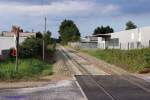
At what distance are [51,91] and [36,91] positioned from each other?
27.7 inches

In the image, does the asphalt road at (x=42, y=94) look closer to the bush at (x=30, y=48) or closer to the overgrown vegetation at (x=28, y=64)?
the overgrown vegetation at (x=28, y=64)

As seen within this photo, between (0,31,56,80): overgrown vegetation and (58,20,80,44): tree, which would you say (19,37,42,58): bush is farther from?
(58,20,80,44): tree

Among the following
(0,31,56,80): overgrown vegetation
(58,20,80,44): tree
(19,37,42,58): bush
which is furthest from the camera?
(58,20,80,44): tree

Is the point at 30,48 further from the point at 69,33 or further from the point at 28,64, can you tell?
the point at 69,33

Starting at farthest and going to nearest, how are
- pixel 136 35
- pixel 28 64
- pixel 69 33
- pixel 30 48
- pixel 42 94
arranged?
pixel 69 33
pixel 136 35
pixel 30 48
pixel 28 64
pixel 42 94

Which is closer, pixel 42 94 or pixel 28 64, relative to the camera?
pixel 42 94

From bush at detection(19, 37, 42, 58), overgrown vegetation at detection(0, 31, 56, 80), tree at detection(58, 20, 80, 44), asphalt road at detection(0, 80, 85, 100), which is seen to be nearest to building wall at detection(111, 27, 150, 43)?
overgrown vegetation at detection(0, 31, 56, 80)

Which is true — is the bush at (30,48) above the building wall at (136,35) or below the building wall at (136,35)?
below

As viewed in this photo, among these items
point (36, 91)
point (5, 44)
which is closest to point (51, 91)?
point (36, 91)

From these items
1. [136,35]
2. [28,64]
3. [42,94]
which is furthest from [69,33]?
[42,94]

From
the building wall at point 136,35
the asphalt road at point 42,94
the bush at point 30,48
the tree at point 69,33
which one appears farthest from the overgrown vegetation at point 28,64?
the tree at point 69,33

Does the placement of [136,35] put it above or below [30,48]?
above

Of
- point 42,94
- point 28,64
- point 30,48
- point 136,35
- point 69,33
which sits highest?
point 69,33

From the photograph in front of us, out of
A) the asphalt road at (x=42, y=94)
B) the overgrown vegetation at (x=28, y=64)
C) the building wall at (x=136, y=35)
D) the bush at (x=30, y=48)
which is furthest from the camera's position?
the building wall at (x=136, y=35)
